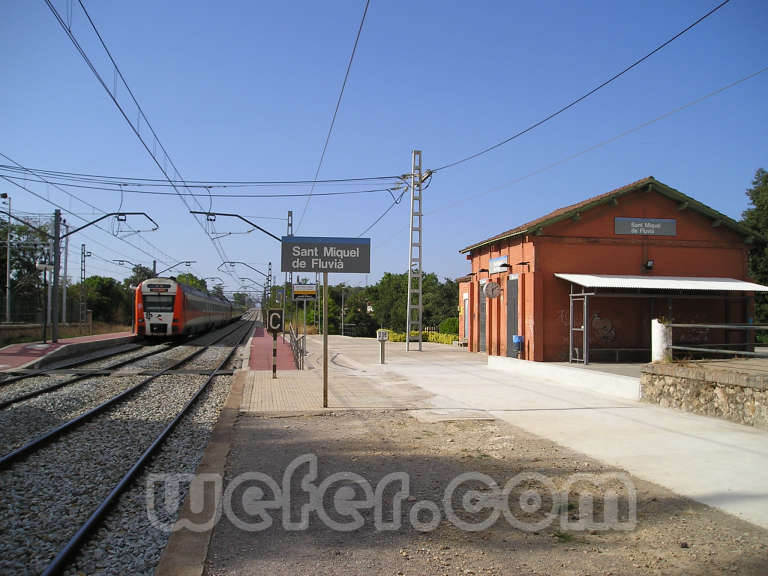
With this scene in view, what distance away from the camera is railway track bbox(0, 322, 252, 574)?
4.81 metres

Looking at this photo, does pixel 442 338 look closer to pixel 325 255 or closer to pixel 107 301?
pixel 325 255

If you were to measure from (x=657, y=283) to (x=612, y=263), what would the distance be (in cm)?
187

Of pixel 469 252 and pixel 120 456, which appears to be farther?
pixel 469 252

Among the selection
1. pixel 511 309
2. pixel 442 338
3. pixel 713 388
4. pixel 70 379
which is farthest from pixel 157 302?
pixel 713 388

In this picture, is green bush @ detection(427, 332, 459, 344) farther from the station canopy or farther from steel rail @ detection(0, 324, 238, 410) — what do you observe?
steel rail @ detection(0, 324, 238, 410)

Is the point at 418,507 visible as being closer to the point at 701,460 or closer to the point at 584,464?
the point at 584,464

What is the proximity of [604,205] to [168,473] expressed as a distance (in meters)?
16.5

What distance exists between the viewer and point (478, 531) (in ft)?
16.6

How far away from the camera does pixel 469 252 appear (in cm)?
2602

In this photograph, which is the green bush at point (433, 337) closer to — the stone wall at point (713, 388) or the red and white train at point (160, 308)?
the red and white train at point (160, 308)

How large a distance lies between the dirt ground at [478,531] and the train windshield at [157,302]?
2319cm

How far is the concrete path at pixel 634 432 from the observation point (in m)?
6.28

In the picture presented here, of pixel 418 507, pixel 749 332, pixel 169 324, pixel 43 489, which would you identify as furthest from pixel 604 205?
pixel 169 324

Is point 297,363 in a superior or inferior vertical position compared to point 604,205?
inferior
